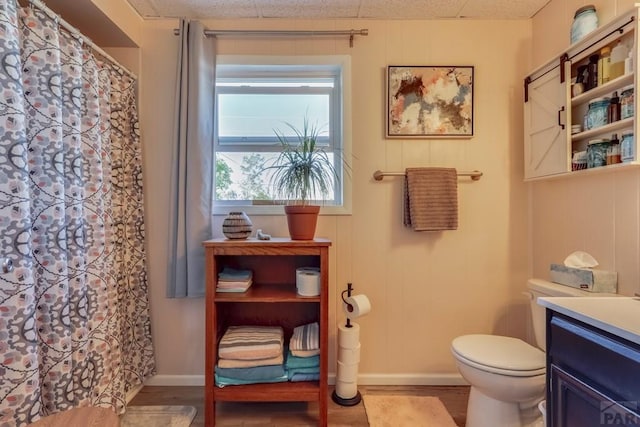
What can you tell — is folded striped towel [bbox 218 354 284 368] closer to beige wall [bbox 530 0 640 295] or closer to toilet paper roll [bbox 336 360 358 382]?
toilet paper roll [bbox 336 360 358 382]

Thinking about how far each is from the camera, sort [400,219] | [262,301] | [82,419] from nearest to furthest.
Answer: [82,419] < [262,301] < [400,219]

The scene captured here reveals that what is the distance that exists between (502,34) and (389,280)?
169 cm

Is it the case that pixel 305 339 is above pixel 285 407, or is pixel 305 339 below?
above

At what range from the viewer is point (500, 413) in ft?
4.57

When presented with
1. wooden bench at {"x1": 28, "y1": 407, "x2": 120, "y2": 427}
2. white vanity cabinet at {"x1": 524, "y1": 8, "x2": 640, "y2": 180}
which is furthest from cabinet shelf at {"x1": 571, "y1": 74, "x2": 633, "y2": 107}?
wooden bench at {"x1": 28, "y1": 407, "x2": 120, "y2": 427}

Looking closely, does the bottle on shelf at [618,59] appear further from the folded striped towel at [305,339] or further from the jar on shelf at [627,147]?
the folded striped towel at [305,339]

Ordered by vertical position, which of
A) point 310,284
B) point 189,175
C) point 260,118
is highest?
point 260,118

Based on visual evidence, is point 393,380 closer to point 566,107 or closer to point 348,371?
point 348,371

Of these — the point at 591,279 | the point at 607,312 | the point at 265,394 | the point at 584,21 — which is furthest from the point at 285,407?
the point at 584,21

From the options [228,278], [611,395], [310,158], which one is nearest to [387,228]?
[310,158]

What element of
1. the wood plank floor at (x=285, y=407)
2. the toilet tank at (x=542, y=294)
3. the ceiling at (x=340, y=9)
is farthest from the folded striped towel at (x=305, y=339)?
the ceiling at (x=340, y=9)

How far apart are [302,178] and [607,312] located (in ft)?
4.36

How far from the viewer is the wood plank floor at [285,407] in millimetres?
1606

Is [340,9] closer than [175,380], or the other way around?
[340,9]
